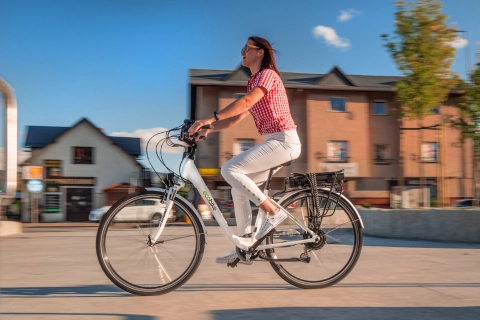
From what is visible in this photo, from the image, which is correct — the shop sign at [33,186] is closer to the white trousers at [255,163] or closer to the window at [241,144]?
the window at [241,144]

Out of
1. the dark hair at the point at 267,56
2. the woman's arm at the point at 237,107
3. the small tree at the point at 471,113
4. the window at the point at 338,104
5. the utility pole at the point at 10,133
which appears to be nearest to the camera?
the utility pole at the point at 10,133

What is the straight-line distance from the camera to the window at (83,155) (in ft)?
139

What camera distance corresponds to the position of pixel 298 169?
35156 mm

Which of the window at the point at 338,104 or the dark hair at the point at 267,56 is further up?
the window at the point at 338,104

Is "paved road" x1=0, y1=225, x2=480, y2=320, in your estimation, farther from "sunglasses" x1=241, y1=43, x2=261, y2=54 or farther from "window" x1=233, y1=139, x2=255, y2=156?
"window" x1=233, y1=139, x2=255, y2=156

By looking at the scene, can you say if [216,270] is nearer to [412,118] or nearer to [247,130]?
[412,118]

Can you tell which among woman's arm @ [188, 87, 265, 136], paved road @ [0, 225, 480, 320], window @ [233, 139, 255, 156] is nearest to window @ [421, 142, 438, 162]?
window @ [233, 139, 255, 156]

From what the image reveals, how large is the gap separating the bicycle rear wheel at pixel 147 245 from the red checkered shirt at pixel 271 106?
88cm

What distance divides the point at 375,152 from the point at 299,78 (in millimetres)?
7566

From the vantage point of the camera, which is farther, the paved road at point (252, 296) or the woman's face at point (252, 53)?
the woman's face at point (252, 53)

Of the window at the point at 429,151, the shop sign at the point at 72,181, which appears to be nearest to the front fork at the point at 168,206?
the window at the point at 429,151

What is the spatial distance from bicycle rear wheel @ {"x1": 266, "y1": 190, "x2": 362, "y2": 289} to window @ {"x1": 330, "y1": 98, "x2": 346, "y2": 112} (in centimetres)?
3248

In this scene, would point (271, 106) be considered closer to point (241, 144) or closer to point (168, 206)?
point (168, 206)

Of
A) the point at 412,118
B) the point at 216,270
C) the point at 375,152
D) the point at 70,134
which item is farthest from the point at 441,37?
the point at 70,134
